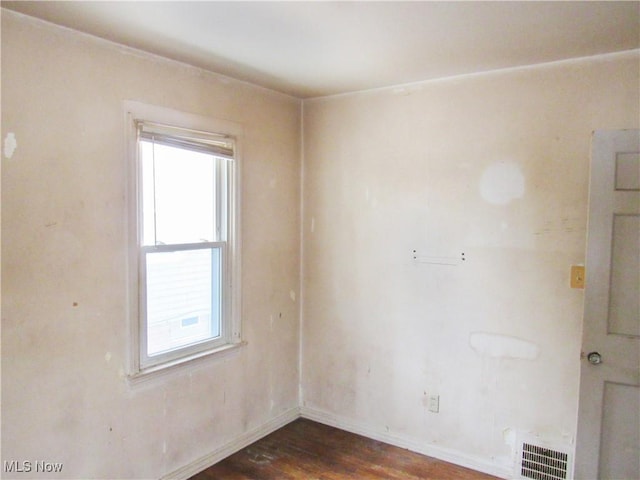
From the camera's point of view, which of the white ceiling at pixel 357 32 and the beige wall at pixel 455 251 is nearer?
the white ceiling at pixel 357 32

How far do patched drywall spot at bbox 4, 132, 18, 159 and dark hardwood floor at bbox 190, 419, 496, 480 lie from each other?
215 centimetres

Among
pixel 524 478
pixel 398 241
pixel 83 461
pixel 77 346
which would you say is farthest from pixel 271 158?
pixel 524 478

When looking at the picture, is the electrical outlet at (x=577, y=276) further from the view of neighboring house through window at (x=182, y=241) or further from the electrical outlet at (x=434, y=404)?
the view of neighboring house through window at (x=182, y=241)

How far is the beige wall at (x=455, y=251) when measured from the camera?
8.46 ft

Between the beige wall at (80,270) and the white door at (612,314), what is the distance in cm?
222

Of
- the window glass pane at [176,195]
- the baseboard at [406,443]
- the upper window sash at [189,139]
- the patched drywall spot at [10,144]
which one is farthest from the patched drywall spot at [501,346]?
the patched drywall spot at [10,144]

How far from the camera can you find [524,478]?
270 centimetres

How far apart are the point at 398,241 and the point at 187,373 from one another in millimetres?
1701

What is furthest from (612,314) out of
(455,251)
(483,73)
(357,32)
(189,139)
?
(189,139)

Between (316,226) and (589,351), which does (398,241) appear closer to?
(316,226)

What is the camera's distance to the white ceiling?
188cm

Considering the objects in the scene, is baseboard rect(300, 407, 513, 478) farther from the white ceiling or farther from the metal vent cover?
the white ceiling

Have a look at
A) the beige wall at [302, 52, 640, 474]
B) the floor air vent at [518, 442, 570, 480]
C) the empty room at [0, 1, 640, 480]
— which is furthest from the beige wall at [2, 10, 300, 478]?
the floor air vent at [518, 442, 570, 480]

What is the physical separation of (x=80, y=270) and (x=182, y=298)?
682 mm
